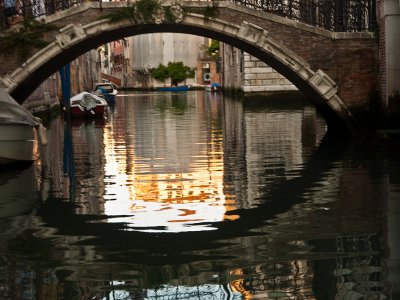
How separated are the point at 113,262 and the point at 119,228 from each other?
112cm

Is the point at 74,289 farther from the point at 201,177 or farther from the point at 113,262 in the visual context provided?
the point at 201,177

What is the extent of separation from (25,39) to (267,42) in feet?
13.4

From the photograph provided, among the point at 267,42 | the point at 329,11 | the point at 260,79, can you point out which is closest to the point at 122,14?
the point at 267,42

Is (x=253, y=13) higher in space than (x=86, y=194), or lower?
higher

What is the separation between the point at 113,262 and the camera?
201 inches

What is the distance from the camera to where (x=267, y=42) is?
1370cm

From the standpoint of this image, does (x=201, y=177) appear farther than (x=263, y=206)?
Yes

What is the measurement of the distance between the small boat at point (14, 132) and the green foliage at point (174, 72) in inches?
2415

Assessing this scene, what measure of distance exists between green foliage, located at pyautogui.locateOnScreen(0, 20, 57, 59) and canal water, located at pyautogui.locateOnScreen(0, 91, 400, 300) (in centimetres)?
204

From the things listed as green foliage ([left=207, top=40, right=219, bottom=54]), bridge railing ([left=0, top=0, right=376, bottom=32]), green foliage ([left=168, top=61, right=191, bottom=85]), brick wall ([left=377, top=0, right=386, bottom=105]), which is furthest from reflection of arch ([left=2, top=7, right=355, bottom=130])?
green foliage ([left=168, top=61, right=191, bottom=85])

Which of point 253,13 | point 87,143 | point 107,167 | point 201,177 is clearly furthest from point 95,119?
point 201,177

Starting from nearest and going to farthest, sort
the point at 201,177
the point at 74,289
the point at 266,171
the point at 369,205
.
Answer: the point at 74,289
the point at 369,205
the point at 201,177
the point at 266,171

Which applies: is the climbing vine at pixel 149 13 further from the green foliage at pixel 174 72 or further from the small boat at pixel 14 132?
the green foliage at pixel 174 72

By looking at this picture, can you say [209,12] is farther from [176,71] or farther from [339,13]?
[176,71]
